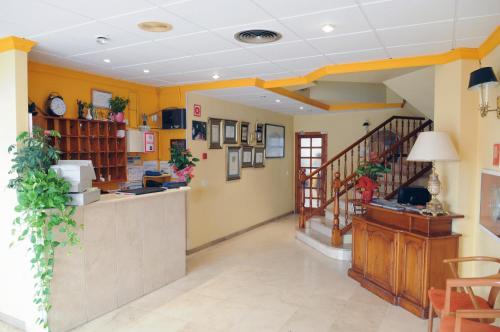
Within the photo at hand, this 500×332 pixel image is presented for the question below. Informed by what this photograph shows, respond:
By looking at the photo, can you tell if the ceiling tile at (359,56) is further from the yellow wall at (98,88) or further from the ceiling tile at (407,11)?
the yellow wall at (98,88)

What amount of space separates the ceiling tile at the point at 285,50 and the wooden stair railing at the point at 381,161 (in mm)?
2488

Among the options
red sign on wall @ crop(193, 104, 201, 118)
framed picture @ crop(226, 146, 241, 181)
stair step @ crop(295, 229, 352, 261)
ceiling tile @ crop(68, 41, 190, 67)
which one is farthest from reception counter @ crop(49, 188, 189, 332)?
stair step @ crop(295, 229, 352, 261)

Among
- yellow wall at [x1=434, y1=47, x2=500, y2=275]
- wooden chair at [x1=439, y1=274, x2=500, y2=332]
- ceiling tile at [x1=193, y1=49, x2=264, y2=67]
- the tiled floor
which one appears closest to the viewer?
wooden chair at [x1=439, y1=274, x2=500, y2=332]

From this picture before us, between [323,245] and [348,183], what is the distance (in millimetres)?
1902

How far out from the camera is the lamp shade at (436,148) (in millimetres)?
3427

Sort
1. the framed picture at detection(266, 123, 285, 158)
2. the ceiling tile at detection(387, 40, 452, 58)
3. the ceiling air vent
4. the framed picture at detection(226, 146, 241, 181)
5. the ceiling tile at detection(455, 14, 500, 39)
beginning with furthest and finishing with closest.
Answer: the framed picture at detection(266, 123, 285, 158) < the framed picture at detection(226, 146, 241, 181) < the ceiling tile at detection(387, 40, 452, 58) < the ceiling air vent < the ceiling tile at detection(455, 14, 500, 39)

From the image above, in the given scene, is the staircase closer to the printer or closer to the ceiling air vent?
the ceiling air vent

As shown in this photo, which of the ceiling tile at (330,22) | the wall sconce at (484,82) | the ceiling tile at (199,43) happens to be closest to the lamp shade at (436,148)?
the wall sconce at (484,82)

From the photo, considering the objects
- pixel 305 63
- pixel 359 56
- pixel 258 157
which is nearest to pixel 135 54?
pixel 305 63

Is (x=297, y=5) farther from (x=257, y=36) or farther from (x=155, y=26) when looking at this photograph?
(x=155, y=26)

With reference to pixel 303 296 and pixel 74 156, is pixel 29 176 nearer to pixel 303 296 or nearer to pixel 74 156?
pixel 74 156

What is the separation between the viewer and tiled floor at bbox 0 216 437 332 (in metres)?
3.36

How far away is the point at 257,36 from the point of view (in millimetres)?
3262

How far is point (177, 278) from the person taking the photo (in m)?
4.52
